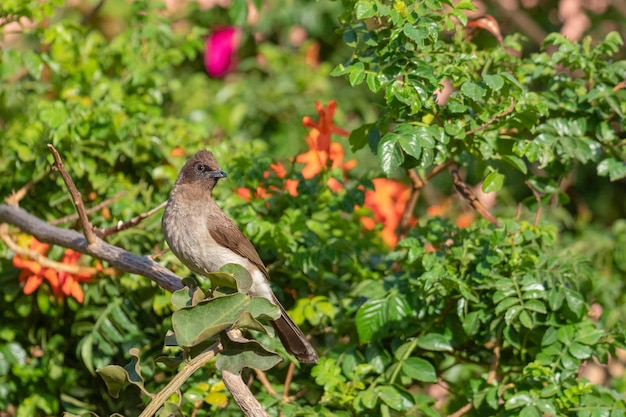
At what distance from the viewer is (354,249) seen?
324 cm

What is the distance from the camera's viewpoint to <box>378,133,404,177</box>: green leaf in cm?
259

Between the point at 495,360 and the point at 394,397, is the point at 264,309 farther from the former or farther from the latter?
the point at 495,360

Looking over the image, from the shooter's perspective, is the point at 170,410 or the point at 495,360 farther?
the point at 495,360

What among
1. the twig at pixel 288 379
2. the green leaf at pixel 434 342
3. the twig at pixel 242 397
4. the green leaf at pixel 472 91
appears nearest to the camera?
the twig at pixel 242 397

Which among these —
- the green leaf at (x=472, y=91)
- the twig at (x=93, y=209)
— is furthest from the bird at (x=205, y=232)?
the green leaf at (x=472, y=91)

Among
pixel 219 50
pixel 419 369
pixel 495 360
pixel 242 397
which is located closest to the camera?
pixel 242 397

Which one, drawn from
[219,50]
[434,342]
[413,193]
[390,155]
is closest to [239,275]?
[390,155]

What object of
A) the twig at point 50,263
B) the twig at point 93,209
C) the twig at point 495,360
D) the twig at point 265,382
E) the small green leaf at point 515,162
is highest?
the small green leaf at point 515,162

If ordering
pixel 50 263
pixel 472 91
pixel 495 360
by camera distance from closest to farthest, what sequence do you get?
pixel 472 91 < pixel 495 360 < pixel 50 263

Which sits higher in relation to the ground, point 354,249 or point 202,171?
point 202,171

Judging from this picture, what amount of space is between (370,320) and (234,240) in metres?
0.58

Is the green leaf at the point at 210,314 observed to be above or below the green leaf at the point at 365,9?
below

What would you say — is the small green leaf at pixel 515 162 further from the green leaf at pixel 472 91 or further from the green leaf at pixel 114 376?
the green leaf at pixel 114 376

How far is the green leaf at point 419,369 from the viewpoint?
9.09 feet
